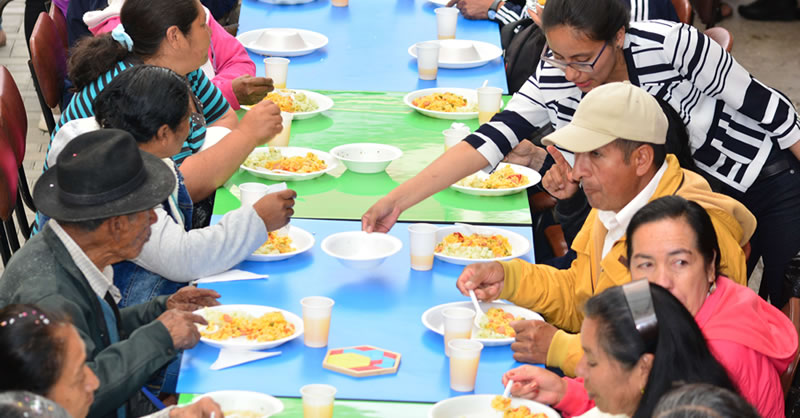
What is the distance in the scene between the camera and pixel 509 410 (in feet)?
7.64

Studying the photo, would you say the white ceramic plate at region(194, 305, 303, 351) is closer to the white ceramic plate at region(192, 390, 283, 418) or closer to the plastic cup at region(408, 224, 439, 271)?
the white ceramic plate at region(192, 390, 283, 418)

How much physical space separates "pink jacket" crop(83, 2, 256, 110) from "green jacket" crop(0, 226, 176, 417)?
6.71 feet

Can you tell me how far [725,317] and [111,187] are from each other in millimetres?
1612

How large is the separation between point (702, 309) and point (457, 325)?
2.05 feet

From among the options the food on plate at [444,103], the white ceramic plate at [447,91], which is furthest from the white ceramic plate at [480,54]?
the food on plate at [444,103]

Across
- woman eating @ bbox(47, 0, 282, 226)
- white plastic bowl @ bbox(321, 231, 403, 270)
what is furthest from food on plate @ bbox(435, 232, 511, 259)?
woman eating @ bbox(47, 0, 282, 226)

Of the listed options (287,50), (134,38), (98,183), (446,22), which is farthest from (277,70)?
(98,183)

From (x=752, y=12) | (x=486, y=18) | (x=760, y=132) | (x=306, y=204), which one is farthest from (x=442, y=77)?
(x=752, y=12)

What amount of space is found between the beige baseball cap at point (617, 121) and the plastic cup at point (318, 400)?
1004mm

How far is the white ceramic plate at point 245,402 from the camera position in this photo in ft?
7.32

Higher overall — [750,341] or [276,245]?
[750,341]

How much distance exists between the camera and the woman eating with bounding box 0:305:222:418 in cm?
186

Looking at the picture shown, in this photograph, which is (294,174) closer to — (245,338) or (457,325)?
(245,338)

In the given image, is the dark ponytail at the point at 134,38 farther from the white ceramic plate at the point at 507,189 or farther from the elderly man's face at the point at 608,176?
the elderly man's face at the point at 608,176
